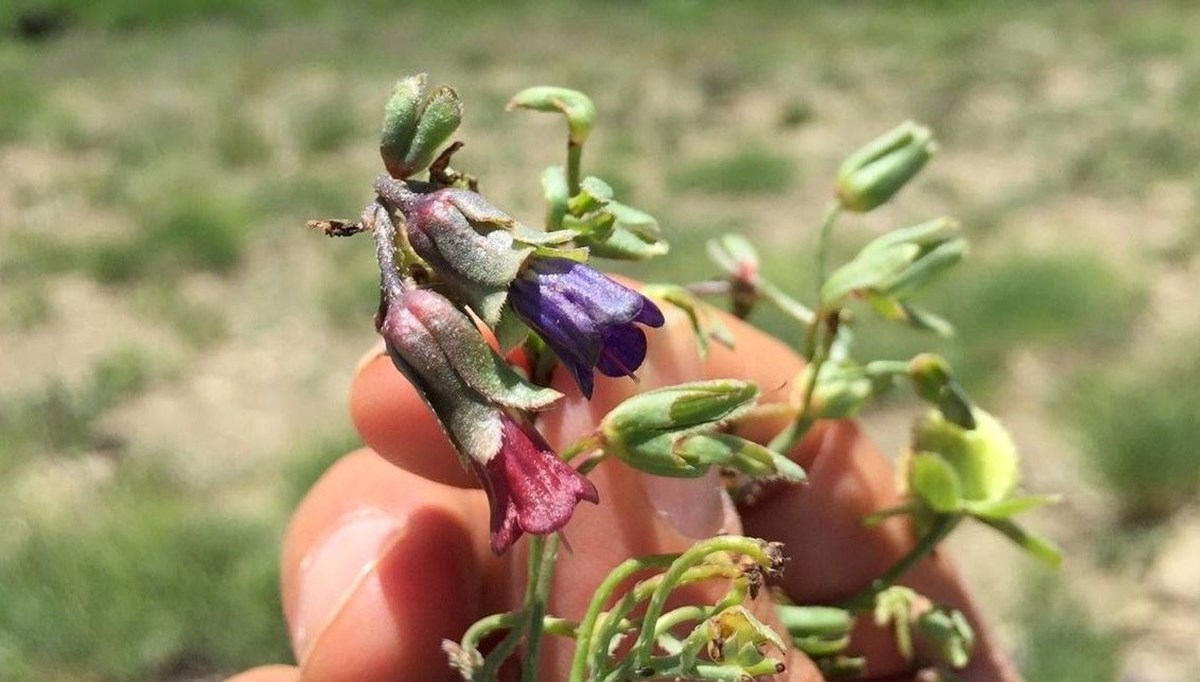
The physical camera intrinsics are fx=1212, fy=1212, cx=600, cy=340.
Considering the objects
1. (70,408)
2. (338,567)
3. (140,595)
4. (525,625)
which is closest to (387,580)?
(338,567)

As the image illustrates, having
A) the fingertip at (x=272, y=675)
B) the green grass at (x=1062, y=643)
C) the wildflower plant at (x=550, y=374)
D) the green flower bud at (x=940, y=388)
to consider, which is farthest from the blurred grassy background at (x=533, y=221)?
the wildflower plant at (x=550, y=374)

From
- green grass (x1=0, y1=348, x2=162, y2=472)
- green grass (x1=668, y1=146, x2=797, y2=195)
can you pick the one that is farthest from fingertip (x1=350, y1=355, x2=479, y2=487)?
green grass (x1=668, y1=146, x2=797, y2=195)

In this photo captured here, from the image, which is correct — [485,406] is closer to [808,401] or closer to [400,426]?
[400,426]

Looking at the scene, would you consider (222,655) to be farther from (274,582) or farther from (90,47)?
(90,47)

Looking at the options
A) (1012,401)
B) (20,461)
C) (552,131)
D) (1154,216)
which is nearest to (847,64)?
(552,131)

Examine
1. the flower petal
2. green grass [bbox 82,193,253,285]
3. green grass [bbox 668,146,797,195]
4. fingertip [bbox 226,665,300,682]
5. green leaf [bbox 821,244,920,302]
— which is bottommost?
green grass [bbox 82,193,253,285]

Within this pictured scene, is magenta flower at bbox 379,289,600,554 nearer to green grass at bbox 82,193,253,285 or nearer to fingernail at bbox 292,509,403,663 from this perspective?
fingernail at bbox 292,509,403,663
